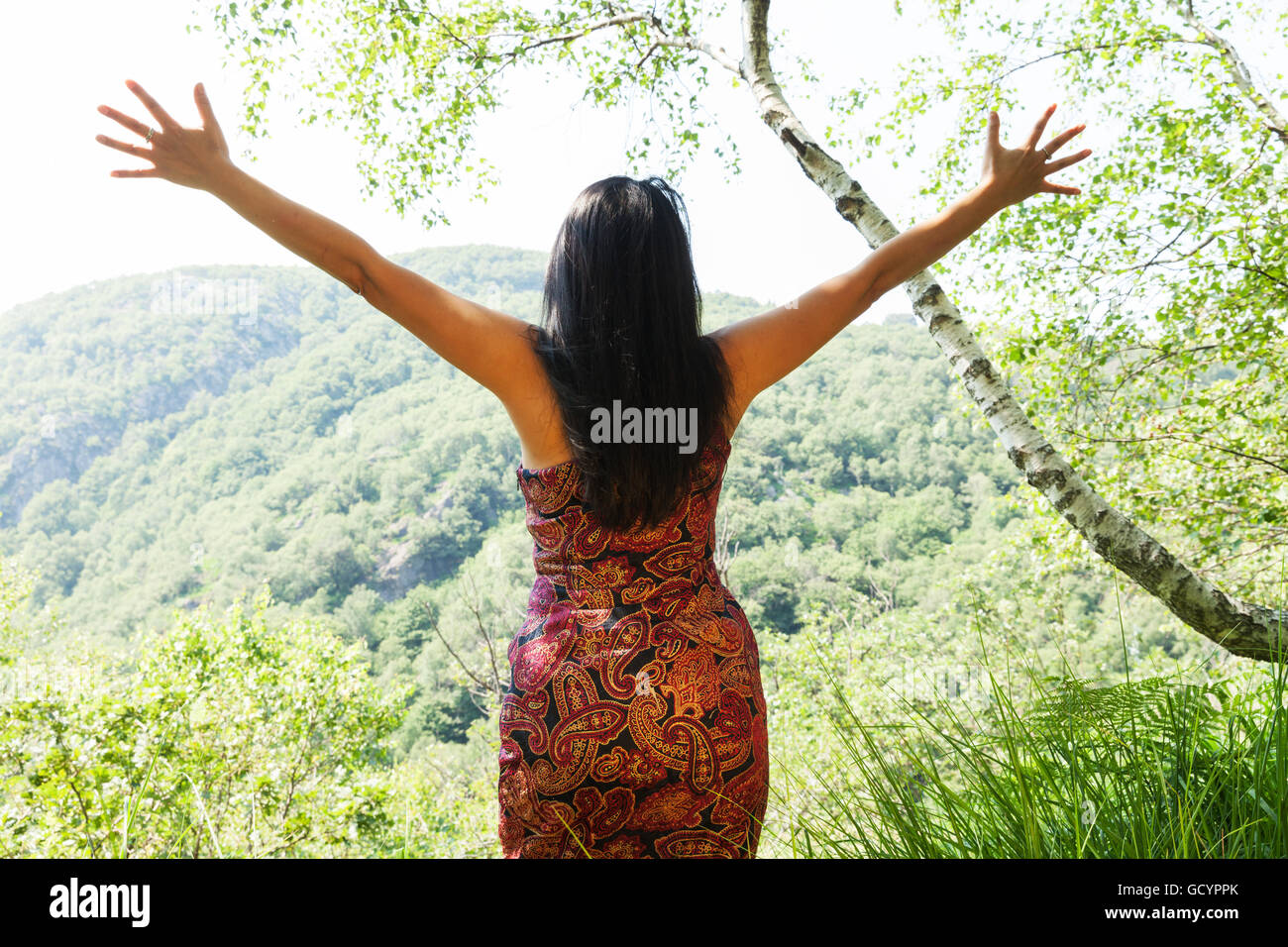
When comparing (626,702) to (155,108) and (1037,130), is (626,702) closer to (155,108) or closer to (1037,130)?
(155,108)

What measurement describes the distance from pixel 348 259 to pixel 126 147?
37 centimetres

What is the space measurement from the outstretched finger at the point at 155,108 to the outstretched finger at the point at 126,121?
0.02 metres

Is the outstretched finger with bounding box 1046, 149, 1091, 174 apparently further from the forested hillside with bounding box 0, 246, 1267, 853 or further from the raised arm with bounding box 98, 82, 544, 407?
the forested hillside with bounding box 0, 246, 1267, 853

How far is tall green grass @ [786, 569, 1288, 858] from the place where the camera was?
1.07 metres

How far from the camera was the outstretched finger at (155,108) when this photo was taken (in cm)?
110

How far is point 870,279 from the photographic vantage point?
142 cm

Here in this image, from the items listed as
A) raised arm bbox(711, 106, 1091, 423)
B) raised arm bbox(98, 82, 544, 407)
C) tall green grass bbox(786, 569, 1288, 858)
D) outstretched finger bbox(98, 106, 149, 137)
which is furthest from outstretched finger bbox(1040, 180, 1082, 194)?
outstretched finger bbox(98, 106, 149, 137)

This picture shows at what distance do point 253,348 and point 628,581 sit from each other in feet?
154

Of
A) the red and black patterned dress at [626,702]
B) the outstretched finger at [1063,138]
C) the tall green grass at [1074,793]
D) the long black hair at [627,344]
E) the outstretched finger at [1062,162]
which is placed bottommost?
the tall green grass at [1074,793]

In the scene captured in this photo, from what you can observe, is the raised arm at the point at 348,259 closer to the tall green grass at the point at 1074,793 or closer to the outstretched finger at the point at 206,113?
the outstretched finger at the point at 206,113

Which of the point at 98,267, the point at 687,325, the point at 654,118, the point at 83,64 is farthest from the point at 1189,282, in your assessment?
the point at 98,267

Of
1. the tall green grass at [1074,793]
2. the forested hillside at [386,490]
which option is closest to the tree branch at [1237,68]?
the tall green grass at [1074,793]
